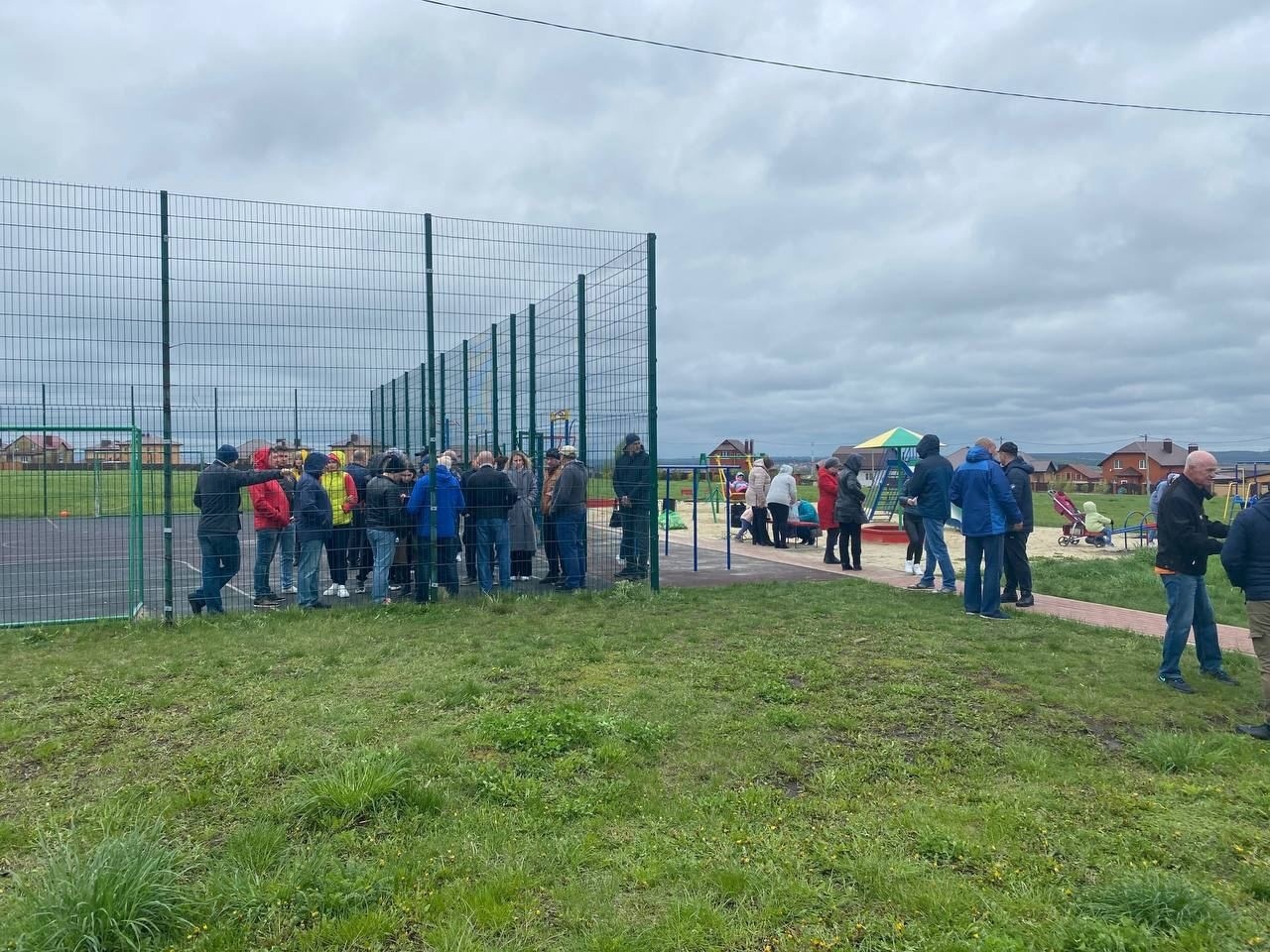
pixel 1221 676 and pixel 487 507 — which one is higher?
pixel 487 507

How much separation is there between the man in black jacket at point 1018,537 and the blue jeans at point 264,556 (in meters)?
8.21

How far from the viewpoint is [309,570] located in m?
9.43

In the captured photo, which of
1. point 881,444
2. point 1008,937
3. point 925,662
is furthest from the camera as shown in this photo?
point 881,444

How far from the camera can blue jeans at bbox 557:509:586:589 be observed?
10.4m

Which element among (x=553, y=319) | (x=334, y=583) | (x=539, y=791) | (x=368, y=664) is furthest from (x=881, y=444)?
(x=539, y=791)

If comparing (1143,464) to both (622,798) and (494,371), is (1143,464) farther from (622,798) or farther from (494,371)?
(622,798)

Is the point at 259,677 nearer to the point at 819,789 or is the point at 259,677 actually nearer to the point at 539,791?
the point at 539,791

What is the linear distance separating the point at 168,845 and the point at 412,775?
1.09 m

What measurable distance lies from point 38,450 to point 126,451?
2.63 feet

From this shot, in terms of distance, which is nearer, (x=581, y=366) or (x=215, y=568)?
(x=215, y=568)

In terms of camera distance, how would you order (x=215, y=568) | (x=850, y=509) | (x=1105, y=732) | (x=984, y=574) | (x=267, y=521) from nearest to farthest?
(x=1105, y=732), (x=215, y=568), (x=984, y=574), (x=267, y=521), (x=850, y=509)

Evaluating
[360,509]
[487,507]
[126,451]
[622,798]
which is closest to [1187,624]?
[622,798]

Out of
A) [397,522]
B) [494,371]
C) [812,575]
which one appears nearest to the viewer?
[397,522]

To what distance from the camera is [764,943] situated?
9.81 feet
